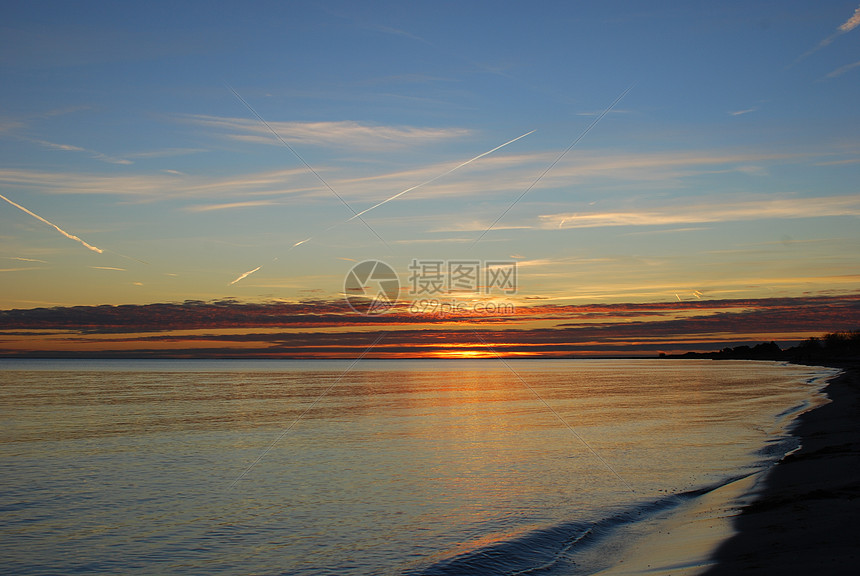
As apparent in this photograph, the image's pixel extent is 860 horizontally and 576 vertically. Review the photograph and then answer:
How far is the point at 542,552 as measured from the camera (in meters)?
15.1

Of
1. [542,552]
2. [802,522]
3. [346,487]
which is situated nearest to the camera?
[802,522]

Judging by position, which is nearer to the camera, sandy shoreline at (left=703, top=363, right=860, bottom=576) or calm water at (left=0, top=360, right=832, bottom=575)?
sandy shoreline at (left=703, top=363, right=860, bottom=576)

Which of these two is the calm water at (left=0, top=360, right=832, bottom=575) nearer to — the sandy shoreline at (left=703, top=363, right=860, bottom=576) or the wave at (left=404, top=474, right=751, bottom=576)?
the wave at (left=404, top=474, right=751, bottom=576)

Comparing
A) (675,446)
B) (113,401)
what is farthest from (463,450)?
(113,401)

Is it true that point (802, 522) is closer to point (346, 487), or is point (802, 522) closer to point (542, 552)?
point (542, 552)

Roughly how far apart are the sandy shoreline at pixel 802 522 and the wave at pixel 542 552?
288 cm

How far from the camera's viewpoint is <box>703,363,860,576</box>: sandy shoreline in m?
11.4

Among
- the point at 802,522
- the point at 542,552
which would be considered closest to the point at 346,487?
the point at 542,552

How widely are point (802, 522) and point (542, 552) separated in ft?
19.1

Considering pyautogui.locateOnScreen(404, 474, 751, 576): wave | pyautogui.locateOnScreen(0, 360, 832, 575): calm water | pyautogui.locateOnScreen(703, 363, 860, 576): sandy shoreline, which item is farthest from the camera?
pyautogui.locateOnScreen(0, 360, 832, 575): calm water

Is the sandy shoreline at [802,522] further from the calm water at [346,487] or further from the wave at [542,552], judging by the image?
the wave at [542,552]

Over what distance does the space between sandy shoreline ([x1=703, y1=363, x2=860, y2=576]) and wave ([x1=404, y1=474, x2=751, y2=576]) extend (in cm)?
288

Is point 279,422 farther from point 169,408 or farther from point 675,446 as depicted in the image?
point 675,446

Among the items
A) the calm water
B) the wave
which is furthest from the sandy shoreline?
the wave
